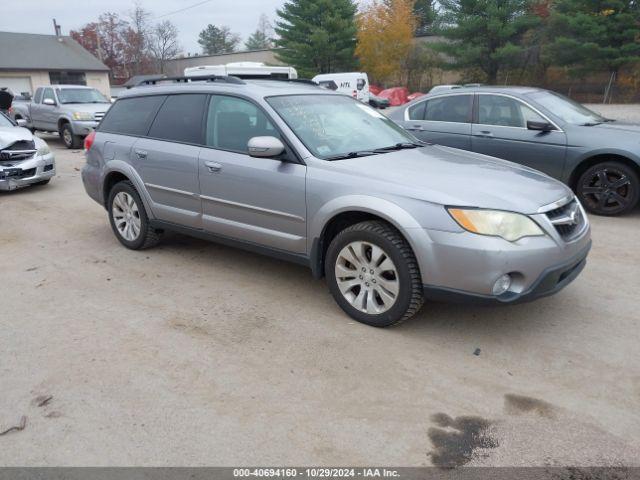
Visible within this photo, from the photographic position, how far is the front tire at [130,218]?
5465 mm

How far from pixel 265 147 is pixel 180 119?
144 cm

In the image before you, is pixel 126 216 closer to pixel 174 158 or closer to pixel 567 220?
pixel 174 158

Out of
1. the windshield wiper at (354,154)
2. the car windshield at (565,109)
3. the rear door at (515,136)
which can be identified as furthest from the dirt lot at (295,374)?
the car windshield at (565,109)

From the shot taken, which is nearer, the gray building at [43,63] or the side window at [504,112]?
the side window at [504,112]

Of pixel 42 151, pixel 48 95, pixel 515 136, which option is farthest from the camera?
pixel 48 95

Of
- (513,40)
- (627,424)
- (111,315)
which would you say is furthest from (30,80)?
(627,424)

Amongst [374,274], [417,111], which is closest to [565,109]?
[417,111]

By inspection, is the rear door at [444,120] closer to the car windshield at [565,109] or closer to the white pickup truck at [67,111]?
the car windshield at [565,109]

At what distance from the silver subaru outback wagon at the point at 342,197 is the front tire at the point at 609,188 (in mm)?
2981

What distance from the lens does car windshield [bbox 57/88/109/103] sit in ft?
49.2

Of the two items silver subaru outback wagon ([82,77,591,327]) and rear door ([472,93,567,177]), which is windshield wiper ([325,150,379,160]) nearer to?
silver subaru outback wagon ([82,77,591,327])

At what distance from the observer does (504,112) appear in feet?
24.2

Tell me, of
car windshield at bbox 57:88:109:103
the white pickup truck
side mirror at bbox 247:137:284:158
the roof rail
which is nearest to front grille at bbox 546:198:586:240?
side mirror at bbox 247:137:284:158

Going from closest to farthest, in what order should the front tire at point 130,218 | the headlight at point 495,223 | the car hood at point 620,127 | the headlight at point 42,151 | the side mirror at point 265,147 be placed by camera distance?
the headlight at point 495,223 → the side mirror at point 265,147 → the front tire at point 130,218 → the car hood at point 620,127 → the headlight at point 42,151
